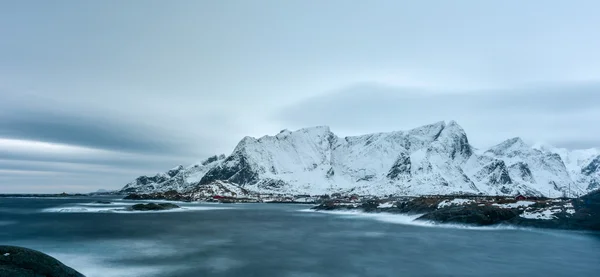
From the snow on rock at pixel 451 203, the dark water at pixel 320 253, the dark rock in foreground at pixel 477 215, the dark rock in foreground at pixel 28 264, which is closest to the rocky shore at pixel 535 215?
the dark rock in foreground at pixel 477 215

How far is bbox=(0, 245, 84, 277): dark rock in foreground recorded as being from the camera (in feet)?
46.6

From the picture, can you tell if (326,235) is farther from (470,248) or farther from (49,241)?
(49,241)

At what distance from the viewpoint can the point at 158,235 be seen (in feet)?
155

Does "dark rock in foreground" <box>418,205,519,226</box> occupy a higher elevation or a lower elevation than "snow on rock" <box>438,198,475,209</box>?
lower

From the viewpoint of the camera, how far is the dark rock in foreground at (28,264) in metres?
14.2

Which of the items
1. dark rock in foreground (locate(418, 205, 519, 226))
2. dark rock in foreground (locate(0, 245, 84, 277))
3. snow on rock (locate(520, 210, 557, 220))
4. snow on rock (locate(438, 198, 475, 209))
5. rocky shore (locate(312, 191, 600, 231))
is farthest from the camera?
snow on rock (locate(438, 198, 475, 209))

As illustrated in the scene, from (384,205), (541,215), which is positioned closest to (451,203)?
(541,215)

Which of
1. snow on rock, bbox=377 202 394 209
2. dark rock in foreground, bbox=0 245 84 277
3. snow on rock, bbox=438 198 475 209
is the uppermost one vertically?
dark rock in foreground, bbox=0 245 84 277

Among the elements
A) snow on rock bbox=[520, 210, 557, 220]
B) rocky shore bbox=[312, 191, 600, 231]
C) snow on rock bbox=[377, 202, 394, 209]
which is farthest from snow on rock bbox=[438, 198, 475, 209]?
snow on rock bbox=[377, 202, 394, 209]

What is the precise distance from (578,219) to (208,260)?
A: 58.2m

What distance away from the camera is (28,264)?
14914 mm

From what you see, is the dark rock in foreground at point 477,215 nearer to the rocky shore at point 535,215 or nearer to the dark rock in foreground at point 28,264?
the rocky shore at point 535,215

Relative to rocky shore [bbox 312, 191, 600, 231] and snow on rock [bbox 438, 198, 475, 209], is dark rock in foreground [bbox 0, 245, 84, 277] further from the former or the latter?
snow on rock [bbox 438, 198, 475, 209]

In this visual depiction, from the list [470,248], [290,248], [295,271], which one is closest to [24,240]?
[290,248]
